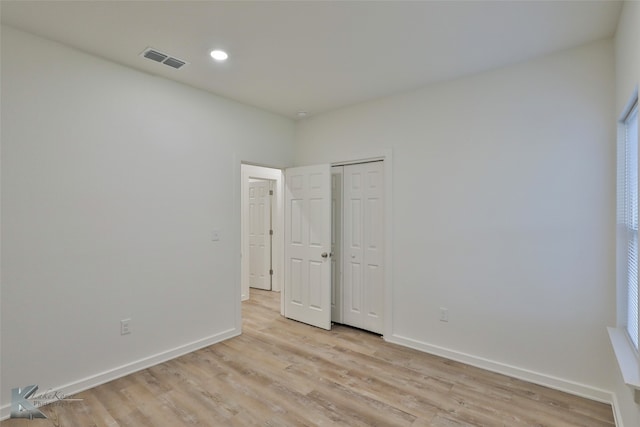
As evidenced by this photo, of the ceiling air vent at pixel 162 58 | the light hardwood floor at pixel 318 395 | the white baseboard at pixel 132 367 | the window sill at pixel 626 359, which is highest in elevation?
the ceiling air vent at pixel 162 58

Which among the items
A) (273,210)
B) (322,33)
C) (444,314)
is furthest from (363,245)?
(273,210)

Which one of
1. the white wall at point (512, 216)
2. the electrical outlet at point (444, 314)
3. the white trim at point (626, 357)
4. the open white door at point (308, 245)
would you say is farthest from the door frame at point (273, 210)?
the white trim at point (626, 357)

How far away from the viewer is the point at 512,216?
278 centimetres

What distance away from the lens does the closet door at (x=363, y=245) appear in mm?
3721

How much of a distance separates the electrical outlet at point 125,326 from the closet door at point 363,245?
2.35m

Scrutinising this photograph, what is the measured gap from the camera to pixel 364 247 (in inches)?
152

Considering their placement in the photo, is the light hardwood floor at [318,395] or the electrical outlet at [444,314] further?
the electrical outlet at [444,314]

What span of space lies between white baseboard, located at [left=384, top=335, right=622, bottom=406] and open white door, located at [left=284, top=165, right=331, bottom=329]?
101 centimetres

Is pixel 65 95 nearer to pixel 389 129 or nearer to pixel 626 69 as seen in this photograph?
pixel 389 129

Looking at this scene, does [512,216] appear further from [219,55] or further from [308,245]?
[219,55]

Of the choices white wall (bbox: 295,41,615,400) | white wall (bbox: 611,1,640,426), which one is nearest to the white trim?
A: white wall (bbox: 611,1,640,426)

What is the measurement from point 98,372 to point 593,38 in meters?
4.69

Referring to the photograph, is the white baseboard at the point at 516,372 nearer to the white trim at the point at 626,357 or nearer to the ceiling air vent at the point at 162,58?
the white trim at the point at 626,357

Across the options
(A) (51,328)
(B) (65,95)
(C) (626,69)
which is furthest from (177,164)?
(C) (626,69)
